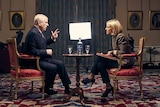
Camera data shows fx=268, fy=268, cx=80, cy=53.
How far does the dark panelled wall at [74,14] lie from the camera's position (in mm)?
9055

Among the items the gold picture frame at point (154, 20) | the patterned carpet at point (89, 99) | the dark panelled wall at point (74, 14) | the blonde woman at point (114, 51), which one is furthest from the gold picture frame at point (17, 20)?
the blonde woman at point (114, 51)

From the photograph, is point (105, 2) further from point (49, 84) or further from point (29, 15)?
point (49, 84)

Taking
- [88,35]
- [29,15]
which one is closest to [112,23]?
[88,35]

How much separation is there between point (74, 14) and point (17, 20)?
6.47 ft

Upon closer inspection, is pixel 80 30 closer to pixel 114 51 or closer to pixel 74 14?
pixel 114 51

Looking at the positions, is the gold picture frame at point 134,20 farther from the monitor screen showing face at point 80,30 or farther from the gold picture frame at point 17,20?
the monitor screen showing face at point 80,30

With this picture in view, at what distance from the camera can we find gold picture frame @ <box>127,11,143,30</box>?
922 centimetres

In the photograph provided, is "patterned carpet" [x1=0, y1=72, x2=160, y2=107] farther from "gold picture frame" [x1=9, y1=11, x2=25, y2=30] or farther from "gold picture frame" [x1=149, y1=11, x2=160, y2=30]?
"gold picture frame" [x1=149, y1=11, x2=160, y2=30]

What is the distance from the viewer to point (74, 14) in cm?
906

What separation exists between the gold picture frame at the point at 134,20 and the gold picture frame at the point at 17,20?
3635 millimetres

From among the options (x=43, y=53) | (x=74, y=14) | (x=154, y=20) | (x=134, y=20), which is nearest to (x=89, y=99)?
A: (x=43, y=53)

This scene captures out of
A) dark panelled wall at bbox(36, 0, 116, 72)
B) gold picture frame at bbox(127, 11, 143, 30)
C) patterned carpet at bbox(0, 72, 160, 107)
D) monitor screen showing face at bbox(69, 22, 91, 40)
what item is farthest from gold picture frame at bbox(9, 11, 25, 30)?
monitor screen showing face at bbox(69, 22, 91, 40)

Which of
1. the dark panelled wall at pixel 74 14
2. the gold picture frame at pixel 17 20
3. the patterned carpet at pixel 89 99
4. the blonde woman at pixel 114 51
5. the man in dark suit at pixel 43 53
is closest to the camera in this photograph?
the patterned carpet at pixel 89 99

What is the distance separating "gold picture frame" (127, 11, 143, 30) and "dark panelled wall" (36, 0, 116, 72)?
1.99 ft
